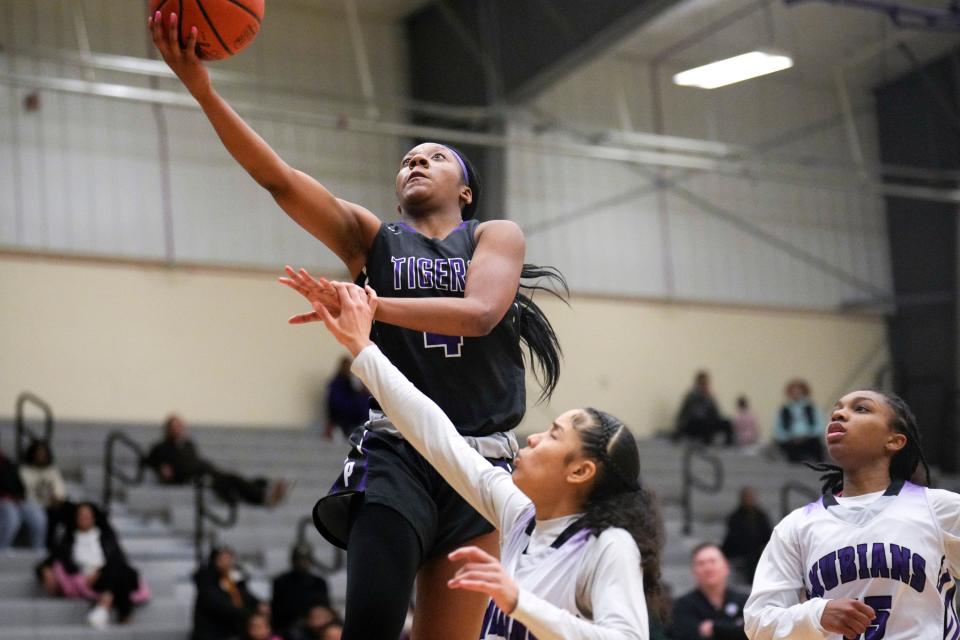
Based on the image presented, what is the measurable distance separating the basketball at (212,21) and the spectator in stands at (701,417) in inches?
592

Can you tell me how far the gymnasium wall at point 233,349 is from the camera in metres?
15.7

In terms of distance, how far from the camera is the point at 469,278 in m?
3.66

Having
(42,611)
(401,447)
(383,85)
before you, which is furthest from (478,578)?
(383,85)

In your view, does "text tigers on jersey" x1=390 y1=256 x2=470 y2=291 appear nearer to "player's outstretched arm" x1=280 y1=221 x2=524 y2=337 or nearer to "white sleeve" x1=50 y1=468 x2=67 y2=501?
"player's outstretched arm" x1=280 y1=221 x2=524 y2=337

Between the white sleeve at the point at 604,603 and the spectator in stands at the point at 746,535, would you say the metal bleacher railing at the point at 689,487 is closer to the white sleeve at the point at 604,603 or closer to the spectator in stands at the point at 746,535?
the spectator in stands at the point at 746,535

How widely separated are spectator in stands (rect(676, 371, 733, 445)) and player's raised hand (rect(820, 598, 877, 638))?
14.5 meters

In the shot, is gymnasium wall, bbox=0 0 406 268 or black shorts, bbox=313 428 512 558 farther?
gymnasium wall, bbox=0 0 406 268

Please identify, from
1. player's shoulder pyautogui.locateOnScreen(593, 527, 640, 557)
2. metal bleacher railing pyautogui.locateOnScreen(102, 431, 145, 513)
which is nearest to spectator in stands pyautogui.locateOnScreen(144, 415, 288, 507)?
metal bleacher railing pyautogui.locateOnScreen(102, 431, 145, 513)

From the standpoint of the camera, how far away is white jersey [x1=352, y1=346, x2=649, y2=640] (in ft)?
9.86

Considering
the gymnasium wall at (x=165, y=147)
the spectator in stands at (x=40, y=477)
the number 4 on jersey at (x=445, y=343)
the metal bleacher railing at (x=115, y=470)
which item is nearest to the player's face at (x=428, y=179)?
the number 4 on jersey at (x=445, y=343)

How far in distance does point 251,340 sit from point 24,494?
5.49 meters

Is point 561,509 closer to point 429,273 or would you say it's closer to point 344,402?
point 429,273

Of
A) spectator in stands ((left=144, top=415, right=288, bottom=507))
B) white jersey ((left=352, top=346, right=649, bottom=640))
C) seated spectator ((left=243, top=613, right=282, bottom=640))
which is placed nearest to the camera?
white jersey ((left=352, top=346, right=649, bottom=640))

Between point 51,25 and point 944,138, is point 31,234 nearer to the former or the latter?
point 51,25
